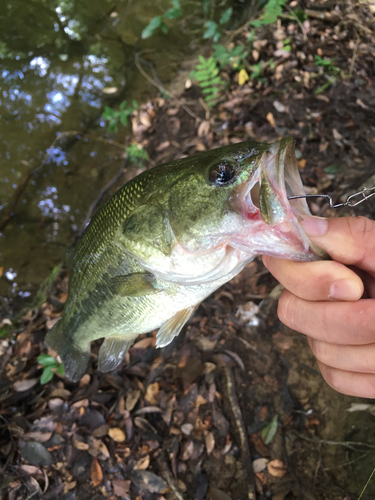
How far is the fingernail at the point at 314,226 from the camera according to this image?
1.20 m

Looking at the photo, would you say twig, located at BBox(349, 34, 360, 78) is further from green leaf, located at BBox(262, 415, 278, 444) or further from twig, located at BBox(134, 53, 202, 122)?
green leaf, located at BBox(262, 415, 278, 444)

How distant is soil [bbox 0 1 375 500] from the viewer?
222 cm

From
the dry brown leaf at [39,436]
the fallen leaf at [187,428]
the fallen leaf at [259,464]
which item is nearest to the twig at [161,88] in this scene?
the fallen leaf at [187,428]

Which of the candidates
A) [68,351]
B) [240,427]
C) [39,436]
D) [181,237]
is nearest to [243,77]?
[181,237]

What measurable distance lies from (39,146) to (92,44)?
7.78 feet

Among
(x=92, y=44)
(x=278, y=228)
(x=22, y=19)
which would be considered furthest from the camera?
(x=22, y=19)

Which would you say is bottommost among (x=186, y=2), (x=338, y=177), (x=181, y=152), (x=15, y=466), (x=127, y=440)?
(x=127, y=440)

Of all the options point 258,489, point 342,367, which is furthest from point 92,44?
point 258,489

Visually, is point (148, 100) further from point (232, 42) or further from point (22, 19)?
point (22, 19)

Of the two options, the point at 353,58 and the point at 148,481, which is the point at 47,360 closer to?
the point at 148,481

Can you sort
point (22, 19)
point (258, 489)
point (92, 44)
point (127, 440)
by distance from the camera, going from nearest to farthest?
1. point (258, 489)
2. point (127, 440)
3. point (92, 44)
4. point (22, 19)

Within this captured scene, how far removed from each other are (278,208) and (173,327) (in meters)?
0.99

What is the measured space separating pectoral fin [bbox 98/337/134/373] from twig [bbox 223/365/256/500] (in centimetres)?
99

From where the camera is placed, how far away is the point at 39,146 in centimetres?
492
